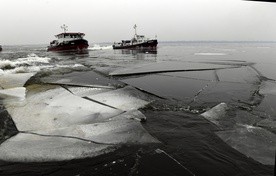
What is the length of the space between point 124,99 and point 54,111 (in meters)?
2.11

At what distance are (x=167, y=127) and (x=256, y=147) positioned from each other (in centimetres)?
175

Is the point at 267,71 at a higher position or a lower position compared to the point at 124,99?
higher

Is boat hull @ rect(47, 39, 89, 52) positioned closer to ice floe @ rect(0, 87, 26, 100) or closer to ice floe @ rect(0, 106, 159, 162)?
ice floe @ rect(0, 87, 26, 100)

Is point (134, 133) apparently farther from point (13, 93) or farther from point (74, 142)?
point (13, 93)

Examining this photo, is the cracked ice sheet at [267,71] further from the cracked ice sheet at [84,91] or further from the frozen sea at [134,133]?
the cracked ice sheet at [84,91]

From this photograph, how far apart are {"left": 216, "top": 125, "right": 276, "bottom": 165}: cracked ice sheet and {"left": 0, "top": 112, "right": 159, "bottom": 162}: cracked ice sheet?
1438 millimetres

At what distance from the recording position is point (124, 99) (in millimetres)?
7055

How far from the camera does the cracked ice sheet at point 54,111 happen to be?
5094mm

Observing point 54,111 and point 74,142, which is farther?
point 54,111

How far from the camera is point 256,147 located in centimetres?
412

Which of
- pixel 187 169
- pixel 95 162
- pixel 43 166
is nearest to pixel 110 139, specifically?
pixel 95 162

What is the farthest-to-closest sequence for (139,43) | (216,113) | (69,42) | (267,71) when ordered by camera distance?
(139,43) → (69,42) → (267,71) → (216,113)

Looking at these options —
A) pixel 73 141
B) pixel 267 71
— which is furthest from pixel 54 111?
pixel 267 71

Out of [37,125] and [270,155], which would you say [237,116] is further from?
[37,125]
